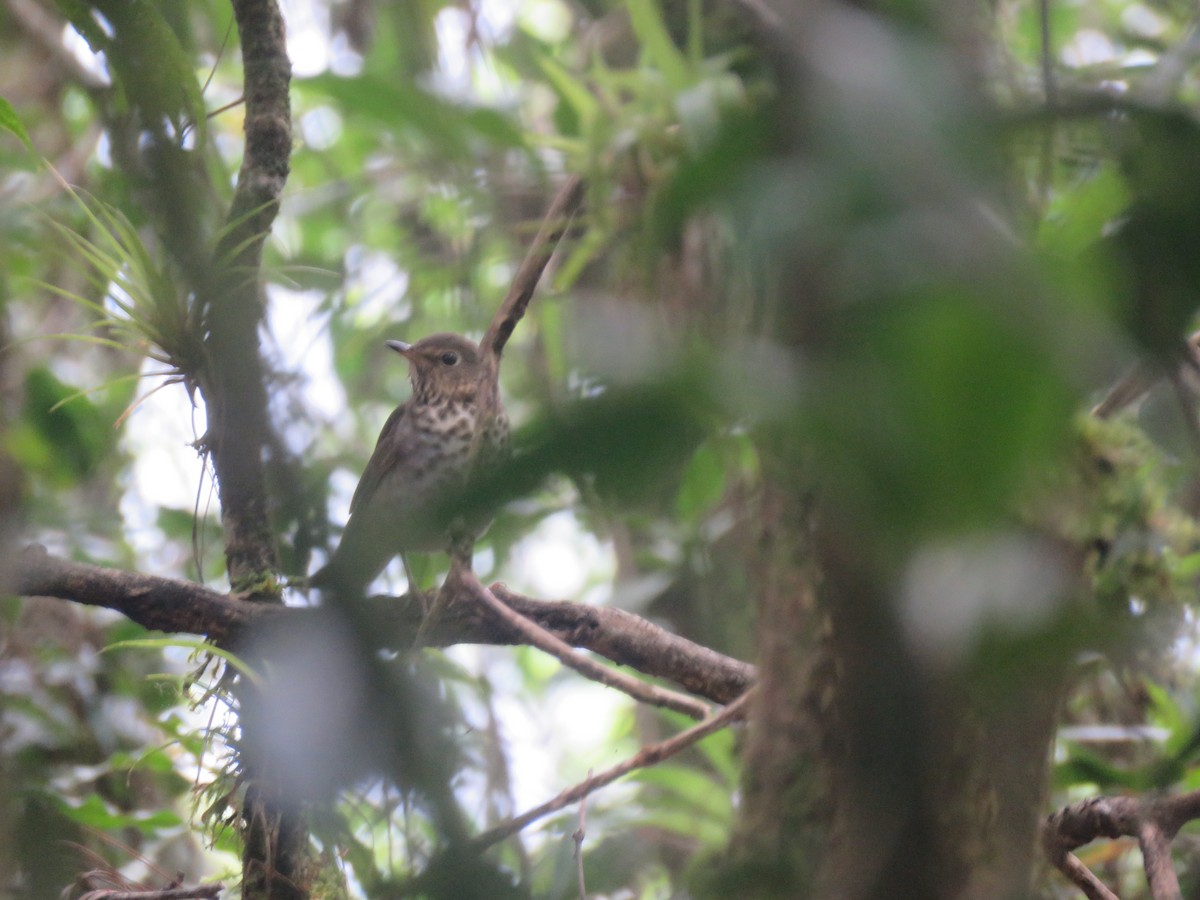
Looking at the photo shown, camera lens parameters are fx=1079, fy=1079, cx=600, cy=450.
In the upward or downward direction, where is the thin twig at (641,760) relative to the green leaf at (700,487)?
downward

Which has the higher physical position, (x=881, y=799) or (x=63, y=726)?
(x=63, y=726)

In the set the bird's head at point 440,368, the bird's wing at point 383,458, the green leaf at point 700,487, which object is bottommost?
the green leaf at point 700,487

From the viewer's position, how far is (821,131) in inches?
17.4

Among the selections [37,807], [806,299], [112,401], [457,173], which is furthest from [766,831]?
[112,401]

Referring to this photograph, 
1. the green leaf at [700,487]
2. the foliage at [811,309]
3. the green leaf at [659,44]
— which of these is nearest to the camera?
the foliage at [811,309]

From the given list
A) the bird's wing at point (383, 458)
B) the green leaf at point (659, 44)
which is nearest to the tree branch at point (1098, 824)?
the green leaf at point (659, 44)

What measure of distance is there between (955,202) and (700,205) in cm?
10

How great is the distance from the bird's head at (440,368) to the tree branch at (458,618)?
1309 mm

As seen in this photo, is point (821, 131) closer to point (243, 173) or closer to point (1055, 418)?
point (1055, 418)

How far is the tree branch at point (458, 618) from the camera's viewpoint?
159 cm

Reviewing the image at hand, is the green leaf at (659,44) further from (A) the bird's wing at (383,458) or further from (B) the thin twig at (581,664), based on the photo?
(A) the bird's wing at (383,458)

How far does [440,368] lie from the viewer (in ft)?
10.9

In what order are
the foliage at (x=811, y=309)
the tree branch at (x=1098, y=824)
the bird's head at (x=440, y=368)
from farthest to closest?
the bird's head at (x=440, y=368) → the tree branch at (x=1098, y=824) → the foliage at (x=811, y=309)

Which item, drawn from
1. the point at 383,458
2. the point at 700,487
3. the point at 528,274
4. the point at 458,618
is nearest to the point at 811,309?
the point at 700,487
